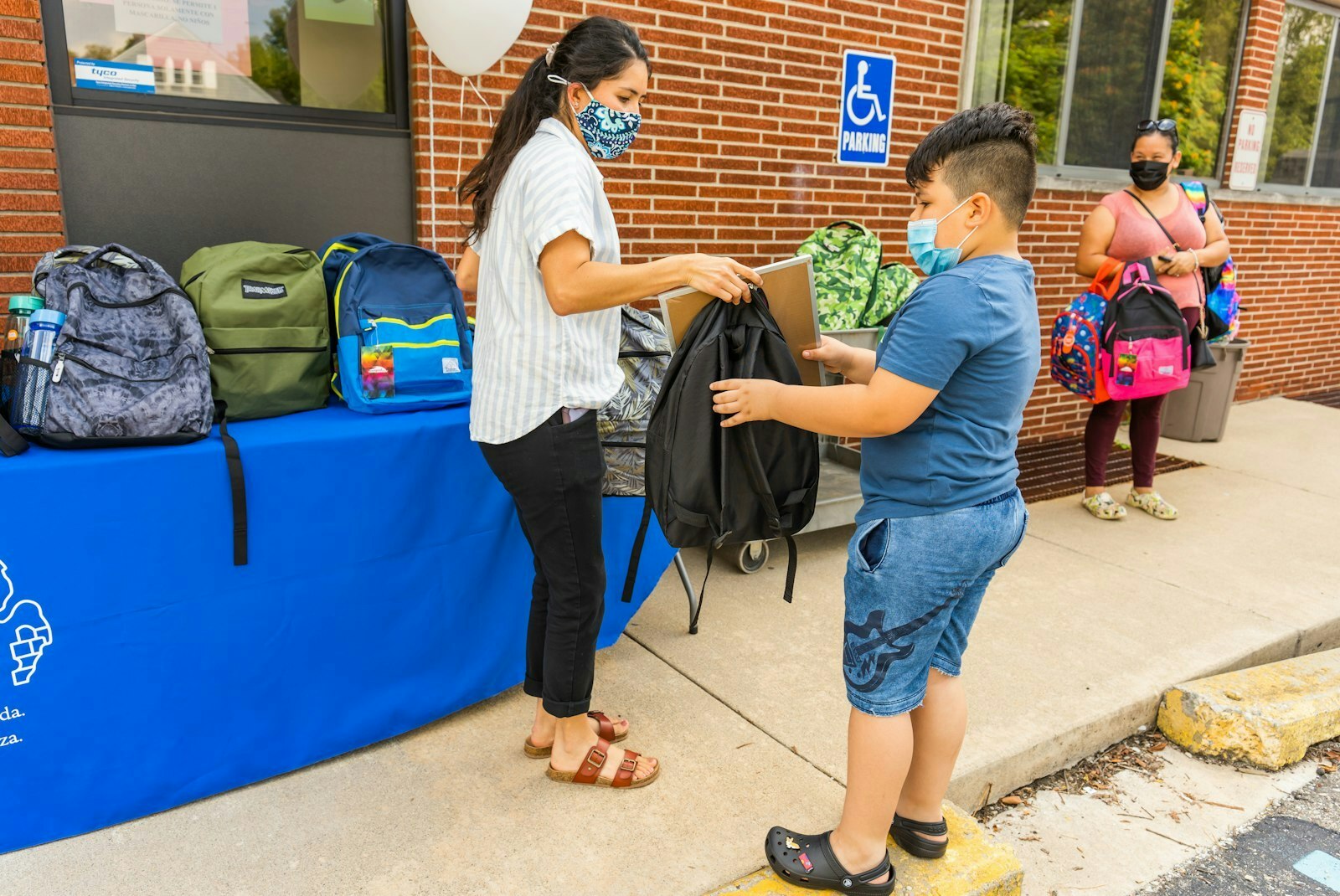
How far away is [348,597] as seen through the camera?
2686 mm

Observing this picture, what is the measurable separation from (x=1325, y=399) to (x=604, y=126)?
346 inches

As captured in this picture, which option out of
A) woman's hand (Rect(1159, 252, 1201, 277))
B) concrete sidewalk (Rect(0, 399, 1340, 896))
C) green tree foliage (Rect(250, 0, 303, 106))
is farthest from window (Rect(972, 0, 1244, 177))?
green tree foliage (Rect(250, 0, 303, 106))

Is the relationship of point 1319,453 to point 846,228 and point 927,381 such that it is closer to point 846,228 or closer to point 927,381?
point 846,228

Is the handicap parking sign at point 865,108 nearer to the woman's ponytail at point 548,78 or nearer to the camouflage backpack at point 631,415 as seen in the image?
the camouflage backpack at point 631,415

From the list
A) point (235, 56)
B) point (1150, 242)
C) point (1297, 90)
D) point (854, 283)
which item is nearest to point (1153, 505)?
point (1150, 242)

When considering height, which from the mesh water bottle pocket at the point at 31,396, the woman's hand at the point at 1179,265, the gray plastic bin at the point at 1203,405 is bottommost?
the gray plastic bin at the point at 1203,405

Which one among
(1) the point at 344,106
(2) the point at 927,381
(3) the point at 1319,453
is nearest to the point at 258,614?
(2) the point at 927,381

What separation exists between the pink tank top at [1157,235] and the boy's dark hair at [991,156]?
3150 millimetres

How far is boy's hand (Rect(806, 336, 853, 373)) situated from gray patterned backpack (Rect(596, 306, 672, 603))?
71 centimetres

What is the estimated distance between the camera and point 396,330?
283 centimetres

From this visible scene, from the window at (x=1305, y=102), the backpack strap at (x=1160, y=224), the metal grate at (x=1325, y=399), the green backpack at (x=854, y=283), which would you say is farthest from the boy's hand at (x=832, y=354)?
the metal grate at (x=1325, y=399)

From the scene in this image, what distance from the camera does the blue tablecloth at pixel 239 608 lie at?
2.27 meters

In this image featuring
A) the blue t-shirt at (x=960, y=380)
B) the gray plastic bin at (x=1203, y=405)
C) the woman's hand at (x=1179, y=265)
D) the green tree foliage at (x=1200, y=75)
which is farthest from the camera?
the green tree foliage at (x=1200, y=75)

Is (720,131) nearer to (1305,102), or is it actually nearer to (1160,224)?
(1160,224)
